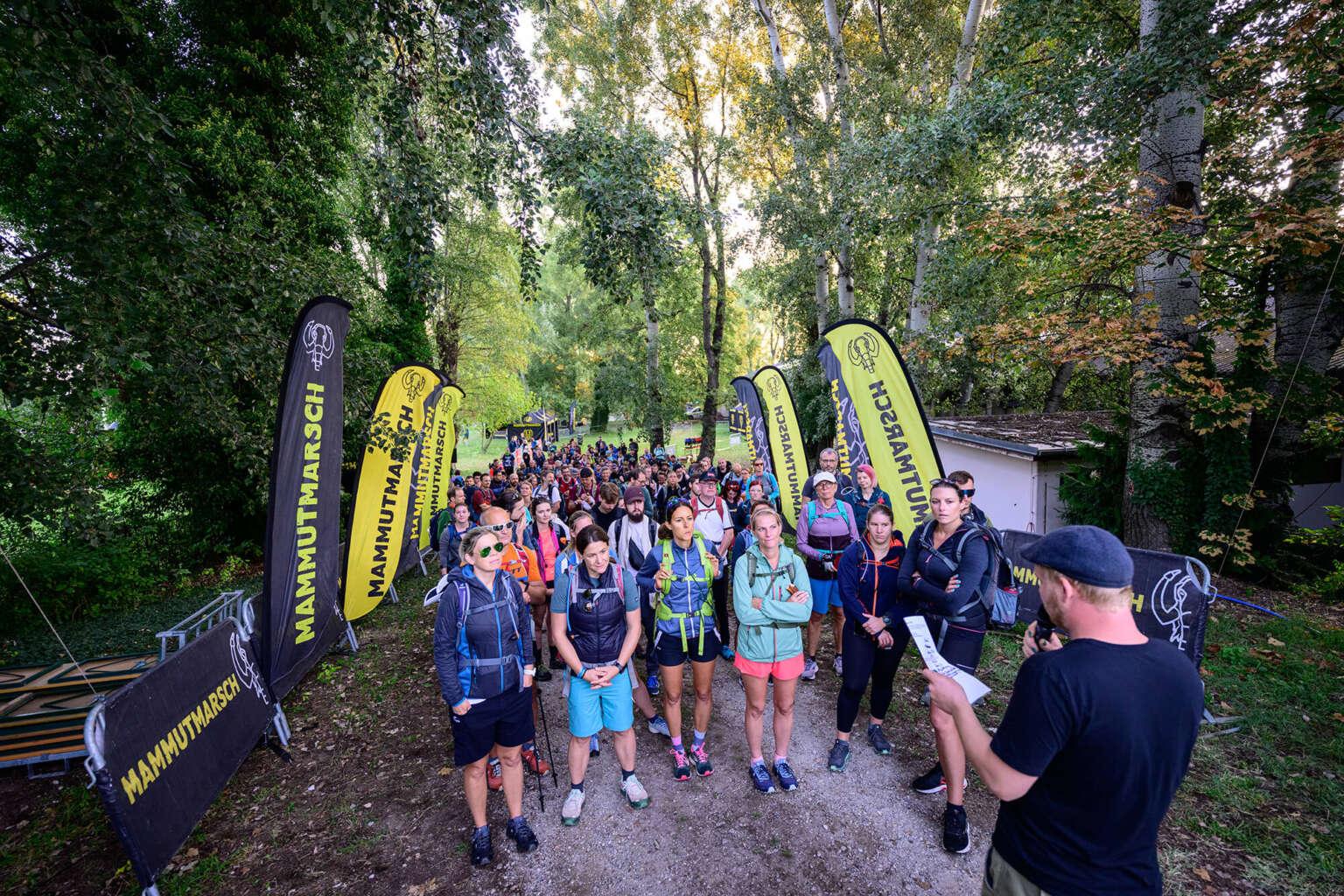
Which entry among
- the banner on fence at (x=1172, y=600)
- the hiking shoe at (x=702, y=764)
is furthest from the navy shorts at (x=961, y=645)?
the hiking shoe at (x=702, y=764)

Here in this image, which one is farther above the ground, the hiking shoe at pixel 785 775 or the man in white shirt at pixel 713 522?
the man in white shirt at pixel 713 522

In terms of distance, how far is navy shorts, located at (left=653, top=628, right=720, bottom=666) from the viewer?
400cm

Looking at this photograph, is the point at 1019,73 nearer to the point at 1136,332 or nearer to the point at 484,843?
the point at 1136,332

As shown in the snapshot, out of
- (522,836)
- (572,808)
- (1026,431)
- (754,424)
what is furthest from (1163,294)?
(522,836)

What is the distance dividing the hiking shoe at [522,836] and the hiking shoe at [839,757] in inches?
95.0

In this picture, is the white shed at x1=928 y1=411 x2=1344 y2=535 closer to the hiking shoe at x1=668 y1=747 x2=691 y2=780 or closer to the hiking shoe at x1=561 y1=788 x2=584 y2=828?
the hiking shoe at x1=668 y1=747 x2=691 y2=780

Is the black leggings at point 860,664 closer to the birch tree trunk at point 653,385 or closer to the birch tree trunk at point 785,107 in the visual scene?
the birch tree trunk at point 785,107

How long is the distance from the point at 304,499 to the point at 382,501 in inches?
→ 98.6

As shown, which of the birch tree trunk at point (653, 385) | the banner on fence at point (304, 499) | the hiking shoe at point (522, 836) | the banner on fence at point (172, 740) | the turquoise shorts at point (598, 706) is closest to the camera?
the banner on fence at point (172, 740)

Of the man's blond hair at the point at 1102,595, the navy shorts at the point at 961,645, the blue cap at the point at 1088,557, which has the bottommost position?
the navy shorts at the point at 961,645

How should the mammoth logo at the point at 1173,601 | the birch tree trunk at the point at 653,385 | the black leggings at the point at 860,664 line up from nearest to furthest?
the black leggings at the point at 860,664
the mammoth logo at the point at 1173,601
the birch tree trunk at the point at 653,385

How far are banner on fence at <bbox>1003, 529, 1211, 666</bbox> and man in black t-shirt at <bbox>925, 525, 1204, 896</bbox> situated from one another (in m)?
3.46

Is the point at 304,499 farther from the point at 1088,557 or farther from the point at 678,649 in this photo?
the point at 1088,557

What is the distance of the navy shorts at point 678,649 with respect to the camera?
13.1ft
